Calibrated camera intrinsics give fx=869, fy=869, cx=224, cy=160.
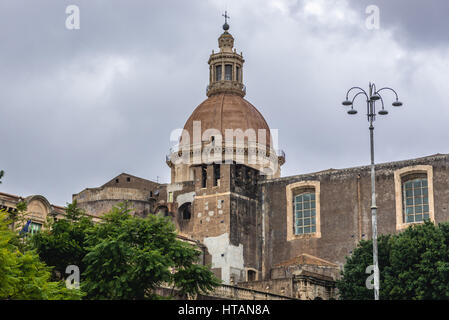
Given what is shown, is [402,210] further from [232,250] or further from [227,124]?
[227,124]

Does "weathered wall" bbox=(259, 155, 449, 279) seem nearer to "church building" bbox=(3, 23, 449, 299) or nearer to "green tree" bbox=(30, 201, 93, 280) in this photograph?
"church building" bbox=(3, 23, 449, 299)

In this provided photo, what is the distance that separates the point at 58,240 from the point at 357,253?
1670 cm

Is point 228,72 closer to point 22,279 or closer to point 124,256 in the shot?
point 124,256

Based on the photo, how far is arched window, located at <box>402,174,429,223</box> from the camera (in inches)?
1998

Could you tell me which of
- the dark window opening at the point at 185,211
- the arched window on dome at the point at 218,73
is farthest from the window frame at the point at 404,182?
the arched window on dome at the point at 218,73

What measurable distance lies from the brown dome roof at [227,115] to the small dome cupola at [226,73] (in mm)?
696

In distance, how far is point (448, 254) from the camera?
40.7 m

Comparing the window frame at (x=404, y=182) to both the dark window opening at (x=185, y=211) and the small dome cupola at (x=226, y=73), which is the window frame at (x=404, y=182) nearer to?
the dark window opening at (x=185, y=211)

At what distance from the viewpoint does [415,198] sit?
51.2 meters

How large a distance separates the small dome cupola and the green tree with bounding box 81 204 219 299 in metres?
31.9

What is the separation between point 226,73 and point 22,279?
43.3 meters

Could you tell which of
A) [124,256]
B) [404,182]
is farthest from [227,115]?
[124,256]

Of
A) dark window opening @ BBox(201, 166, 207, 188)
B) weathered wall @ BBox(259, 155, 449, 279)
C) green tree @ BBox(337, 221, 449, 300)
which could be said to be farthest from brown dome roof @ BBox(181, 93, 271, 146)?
green tree @ BBox(337, 221, 449, 300)
